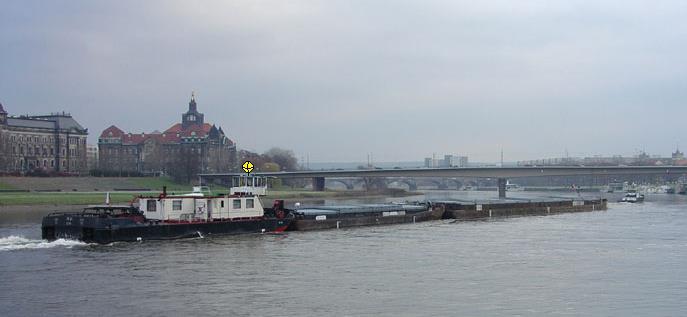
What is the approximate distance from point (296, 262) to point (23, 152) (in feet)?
473

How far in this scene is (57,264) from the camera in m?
36.5

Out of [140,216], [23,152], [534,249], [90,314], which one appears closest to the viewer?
[90,314]

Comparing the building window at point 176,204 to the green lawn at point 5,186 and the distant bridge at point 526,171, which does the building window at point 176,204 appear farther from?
the distant bridge at point 526,171

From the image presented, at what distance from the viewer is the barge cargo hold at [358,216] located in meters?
58.4

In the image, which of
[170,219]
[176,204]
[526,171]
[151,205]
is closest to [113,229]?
[170,219]

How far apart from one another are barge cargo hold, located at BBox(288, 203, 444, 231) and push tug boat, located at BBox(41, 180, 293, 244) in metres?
1.63

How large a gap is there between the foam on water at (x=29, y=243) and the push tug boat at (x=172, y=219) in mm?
689

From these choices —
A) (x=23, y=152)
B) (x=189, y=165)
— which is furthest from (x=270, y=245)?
(x=23, y=152)

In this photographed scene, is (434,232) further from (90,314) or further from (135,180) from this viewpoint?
(135,180)

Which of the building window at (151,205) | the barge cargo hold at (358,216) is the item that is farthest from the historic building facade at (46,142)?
the building window at (151,205)

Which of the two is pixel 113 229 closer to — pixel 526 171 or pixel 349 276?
pixel 349 276

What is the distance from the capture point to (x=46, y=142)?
566 feet

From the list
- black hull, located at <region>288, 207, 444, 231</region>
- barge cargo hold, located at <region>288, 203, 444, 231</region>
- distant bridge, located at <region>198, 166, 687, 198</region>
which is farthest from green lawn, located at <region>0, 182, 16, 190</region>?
black hull, located at <region>288, 207, 444, 231</region>

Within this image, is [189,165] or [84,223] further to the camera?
[189,165]
